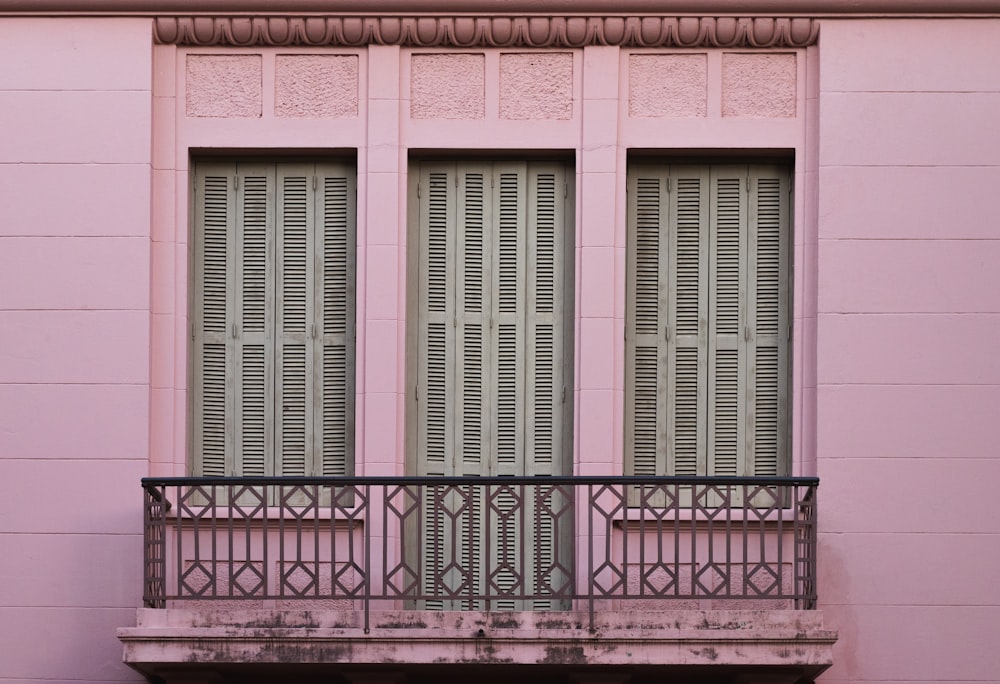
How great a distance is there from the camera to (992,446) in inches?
600

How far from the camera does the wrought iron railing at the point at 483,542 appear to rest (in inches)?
577

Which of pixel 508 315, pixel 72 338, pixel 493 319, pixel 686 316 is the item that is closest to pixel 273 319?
pixel 72 338

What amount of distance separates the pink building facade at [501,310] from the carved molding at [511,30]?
0.09 feet

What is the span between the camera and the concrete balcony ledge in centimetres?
1428

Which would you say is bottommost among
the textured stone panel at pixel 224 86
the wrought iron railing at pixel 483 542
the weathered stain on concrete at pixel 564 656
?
the weathered stain on concrete at pixel 564 656

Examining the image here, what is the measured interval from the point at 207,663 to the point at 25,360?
2813 millimetres

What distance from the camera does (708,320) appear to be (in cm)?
1588

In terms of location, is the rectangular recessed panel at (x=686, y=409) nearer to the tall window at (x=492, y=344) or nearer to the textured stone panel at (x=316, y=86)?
the tall window at (x=492, y=344)

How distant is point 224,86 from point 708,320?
419 cm

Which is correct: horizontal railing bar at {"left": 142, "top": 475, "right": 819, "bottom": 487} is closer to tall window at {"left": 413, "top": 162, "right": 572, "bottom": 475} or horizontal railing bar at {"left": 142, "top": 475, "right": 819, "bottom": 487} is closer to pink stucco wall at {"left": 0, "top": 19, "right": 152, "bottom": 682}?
pink stucco wall at {"left": 0, "top": 19, "right": 152, "bottom": 682}

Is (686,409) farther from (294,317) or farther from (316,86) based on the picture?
(316,86)

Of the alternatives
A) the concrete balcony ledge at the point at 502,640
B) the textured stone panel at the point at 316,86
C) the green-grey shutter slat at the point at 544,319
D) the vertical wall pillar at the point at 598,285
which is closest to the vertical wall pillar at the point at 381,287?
the textured stone panel at the point at 316,86

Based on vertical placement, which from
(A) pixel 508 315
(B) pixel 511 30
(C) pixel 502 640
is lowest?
(C) pixel 502 640

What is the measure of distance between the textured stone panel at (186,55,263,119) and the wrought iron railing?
293 centimetres
